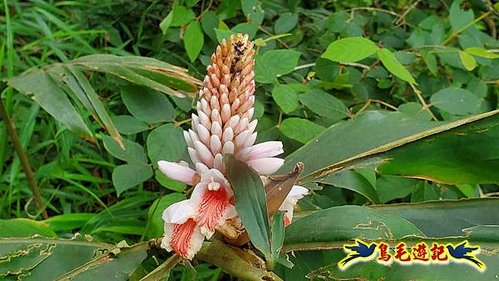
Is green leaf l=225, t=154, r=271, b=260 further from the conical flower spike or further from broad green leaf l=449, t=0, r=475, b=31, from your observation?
broad green leaf l=449, t=0, r=475, b=31

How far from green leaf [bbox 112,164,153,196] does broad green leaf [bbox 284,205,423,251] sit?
456 millimetres

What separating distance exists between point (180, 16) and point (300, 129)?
439 millimetres

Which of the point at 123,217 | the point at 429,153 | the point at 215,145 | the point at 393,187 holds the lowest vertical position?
the point at 123,217

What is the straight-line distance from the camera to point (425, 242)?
2.53 ft

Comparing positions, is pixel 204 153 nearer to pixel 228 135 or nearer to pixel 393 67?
pixel 228 135

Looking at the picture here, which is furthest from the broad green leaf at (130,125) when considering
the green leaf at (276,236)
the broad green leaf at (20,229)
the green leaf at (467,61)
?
the green leaf at (467,61)

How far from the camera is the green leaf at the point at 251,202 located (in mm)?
688

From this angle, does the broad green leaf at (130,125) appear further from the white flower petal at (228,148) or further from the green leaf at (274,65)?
the white flower petal at (228,148)

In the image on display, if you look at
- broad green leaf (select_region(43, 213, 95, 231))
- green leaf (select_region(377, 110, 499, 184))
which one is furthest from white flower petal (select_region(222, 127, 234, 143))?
broad green leaf (select_region(43, 213, 95, 231))

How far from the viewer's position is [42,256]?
2.95ft

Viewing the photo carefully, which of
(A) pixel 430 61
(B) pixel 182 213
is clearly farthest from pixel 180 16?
(B) pixel 182 213

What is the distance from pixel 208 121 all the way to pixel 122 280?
0.23m

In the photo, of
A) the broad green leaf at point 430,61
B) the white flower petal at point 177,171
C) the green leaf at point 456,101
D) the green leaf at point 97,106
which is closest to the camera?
the white flower petal at point 177,171

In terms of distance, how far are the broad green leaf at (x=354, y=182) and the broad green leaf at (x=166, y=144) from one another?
0.96 feet
